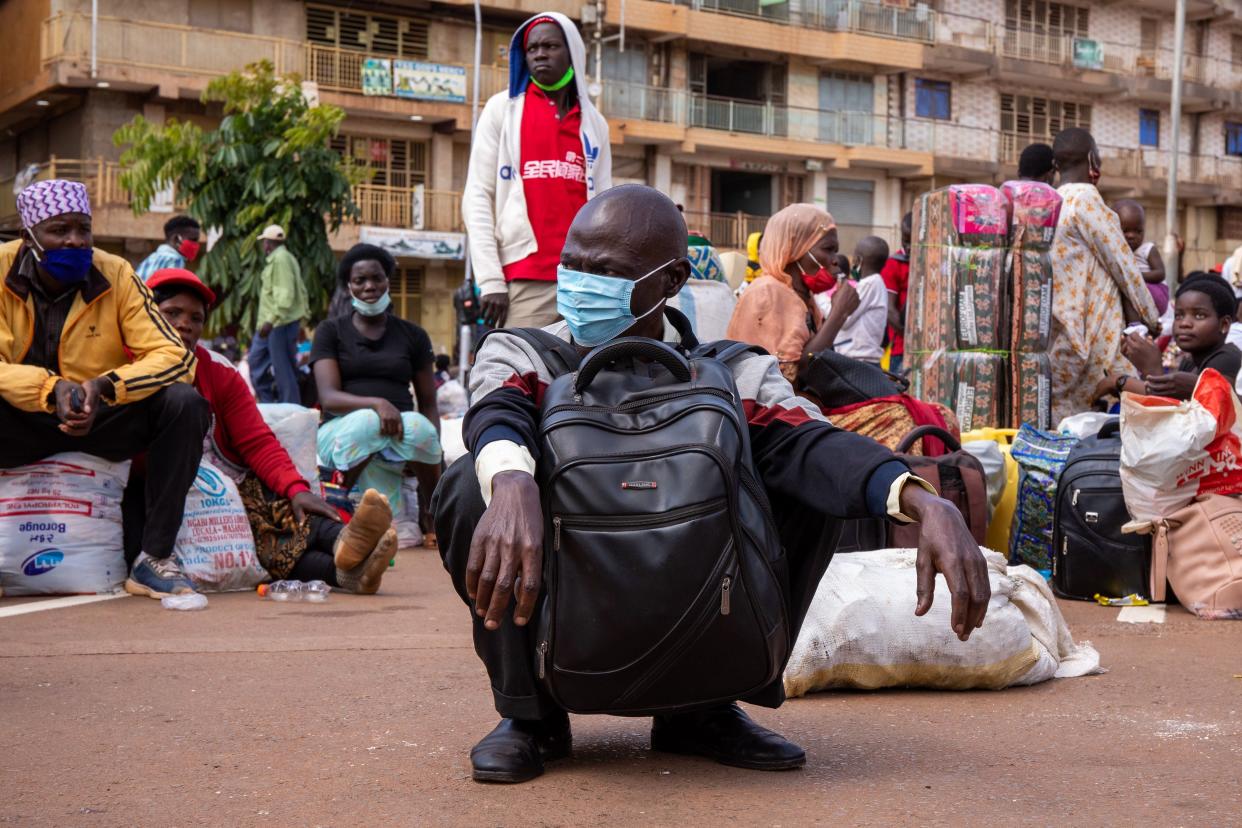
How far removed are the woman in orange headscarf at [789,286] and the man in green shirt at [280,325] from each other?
6.07 metres

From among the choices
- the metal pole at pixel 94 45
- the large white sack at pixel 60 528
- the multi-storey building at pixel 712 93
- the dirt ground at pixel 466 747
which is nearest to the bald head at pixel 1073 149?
the dirt ground at pixel 466 747

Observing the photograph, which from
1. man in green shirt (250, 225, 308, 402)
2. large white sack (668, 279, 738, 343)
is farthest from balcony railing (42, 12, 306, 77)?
large white sack (668, 279, 738, 343)

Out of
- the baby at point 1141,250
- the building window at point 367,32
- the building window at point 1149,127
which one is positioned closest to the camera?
the baby at point 1141,250

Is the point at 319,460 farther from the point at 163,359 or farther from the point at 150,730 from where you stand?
the point at 150,730

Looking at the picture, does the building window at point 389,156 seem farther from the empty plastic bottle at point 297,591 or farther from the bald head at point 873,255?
the empty plastic bottle at point 297,591

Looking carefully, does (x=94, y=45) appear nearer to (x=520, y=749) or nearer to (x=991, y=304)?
(x=991, y=304)

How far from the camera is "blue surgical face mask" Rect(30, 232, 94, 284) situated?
6.25 meters

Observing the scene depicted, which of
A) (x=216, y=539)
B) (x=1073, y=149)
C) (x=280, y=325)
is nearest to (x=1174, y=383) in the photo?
(x=1073, y=149)

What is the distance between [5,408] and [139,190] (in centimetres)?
1833

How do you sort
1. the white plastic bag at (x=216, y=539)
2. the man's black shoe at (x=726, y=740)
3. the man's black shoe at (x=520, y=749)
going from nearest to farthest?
the man's black shoe at (x=520, y=749) < the man's black shoe at (x=726, y=740) < the white plastic bag at (x=216, y=539)

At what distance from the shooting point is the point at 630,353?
3090 mm

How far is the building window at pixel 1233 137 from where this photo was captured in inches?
2047

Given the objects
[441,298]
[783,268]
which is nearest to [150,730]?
[783,268]

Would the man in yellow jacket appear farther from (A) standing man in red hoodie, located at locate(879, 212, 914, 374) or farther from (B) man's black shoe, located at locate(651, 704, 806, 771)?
(A) standing man in red hoodie, located at locate(879, 212, 914, 374)
